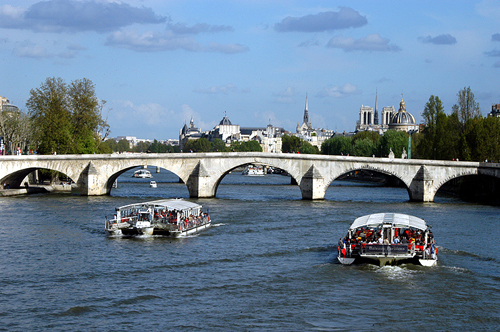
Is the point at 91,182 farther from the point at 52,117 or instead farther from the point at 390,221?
the point at 390,221

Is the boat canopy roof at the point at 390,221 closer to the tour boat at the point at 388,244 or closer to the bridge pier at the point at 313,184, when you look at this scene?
the tour boat at the point at 388,244

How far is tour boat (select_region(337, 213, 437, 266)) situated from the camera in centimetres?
2817

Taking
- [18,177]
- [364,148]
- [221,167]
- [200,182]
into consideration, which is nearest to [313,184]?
[221,167]

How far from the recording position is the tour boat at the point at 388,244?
2817 centimetres

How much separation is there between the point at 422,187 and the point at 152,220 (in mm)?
29672

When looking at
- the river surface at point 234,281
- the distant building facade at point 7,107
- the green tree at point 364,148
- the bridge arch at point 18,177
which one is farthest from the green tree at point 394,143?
the river surface at point 234,281

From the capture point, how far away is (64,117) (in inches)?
2756

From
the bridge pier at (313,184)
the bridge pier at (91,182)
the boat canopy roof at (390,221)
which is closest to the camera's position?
the boat canopy roof at (390,221)

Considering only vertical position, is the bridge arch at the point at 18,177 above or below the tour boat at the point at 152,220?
above

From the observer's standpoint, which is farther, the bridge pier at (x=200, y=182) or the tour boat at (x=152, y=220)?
the bridge pier at (x=200, y=182)

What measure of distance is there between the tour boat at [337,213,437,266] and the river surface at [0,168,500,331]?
52cm

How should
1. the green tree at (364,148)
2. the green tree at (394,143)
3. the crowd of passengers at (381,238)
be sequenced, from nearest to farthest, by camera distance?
1. the crowd of passengers at (381,238)
2. the green tree at (394,143)
3. the green tree at (364,148)

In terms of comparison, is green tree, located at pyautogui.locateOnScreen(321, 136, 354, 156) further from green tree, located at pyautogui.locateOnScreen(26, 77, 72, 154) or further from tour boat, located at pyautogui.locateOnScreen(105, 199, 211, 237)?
tour boat, located at pyautogui.locateOnScreen(105, 199, 211, 237)

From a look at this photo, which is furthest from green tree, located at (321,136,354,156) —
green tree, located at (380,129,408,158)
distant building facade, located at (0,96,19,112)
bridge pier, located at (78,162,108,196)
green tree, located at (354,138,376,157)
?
bridge pier, located at (78,162,108,196)
